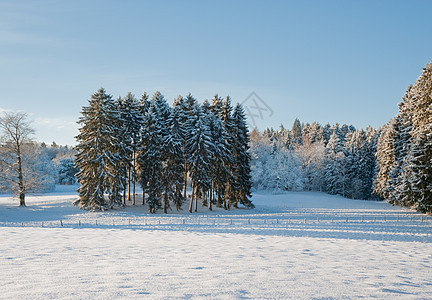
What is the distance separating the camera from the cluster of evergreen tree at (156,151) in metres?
38.4

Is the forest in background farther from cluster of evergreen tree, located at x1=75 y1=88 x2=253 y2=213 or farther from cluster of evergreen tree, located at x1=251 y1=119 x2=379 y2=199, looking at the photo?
cluster of evergreen tree, located at x1=251 y1=119 x2=379 y2=199

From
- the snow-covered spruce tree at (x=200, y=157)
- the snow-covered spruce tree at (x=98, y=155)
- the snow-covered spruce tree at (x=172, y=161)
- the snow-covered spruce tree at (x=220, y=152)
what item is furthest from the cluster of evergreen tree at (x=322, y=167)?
the snow-covered spruce tree at (x=98, y=155)

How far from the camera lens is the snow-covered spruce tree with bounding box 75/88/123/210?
3797 cm

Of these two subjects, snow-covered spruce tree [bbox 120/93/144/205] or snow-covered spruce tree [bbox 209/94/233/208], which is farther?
snow-covered spruce tree [bbox 120/93/144/205]

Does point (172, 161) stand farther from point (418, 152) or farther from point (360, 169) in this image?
point (360, 169)

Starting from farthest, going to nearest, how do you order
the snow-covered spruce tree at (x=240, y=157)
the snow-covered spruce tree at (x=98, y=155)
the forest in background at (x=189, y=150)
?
the snow-covered spruce tree at (x=240, y=157) → the snow-covered spruce tree at (x=98, y=155) → the forest in background at (x=189, y=150)

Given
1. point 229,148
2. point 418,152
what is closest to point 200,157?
point 229,148

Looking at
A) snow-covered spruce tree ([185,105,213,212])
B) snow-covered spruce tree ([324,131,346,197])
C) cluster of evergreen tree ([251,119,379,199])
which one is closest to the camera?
snow-covered spruce tree ([185,105,213,212])

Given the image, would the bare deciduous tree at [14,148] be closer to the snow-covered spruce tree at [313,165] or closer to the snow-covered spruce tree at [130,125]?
the snow-covered spruce tree at [130,125]

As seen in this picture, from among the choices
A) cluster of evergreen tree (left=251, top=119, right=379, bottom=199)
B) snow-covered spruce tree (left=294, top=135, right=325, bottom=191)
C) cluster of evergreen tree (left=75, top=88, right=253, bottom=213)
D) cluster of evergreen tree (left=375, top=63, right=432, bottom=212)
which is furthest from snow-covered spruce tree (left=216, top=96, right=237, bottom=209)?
snow-covered spruce tree (left=294, top=135, right=325, bottom=191)

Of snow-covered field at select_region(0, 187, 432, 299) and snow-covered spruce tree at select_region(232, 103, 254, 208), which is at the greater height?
snow-covered spruce tree at select_region(232, 103, 254, 208)

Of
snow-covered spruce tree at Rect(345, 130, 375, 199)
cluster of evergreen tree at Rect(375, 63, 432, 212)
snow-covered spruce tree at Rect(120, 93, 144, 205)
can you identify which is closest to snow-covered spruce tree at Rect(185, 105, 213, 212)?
snow-covered spruce tree at Rect(120, 93, 144, 205)

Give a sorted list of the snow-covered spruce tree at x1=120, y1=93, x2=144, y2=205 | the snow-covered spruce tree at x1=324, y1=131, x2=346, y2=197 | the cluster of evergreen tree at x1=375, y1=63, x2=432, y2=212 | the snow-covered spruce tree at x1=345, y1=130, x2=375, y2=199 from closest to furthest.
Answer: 1. the cluster of evergreen tree at x1=375, y1=63, x2=432, y2=212
2. the snow-covered spruce tree at x1=120, y1=93, x2=144, y2=205
3. the snow-covered spruce tree at x1=345, y1=130, x2=375, y2=199
4. the snow-covered spruce tree at x1=324, y1=131, x2=346, y2=197

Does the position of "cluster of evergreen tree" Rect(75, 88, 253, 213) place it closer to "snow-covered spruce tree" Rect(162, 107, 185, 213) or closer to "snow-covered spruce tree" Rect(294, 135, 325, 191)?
"snow-covered spruce tree" Rect(162, 107, 185, 213)
